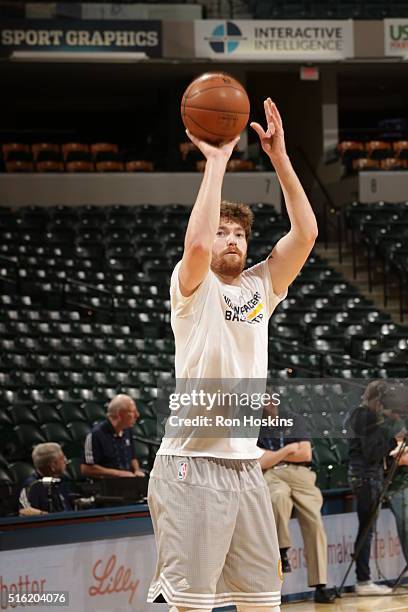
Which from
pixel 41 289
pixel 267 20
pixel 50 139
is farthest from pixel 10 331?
pixel 50 139

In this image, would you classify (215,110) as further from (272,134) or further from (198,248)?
(198,248)

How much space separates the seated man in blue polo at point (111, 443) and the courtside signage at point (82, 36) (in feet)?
42.5

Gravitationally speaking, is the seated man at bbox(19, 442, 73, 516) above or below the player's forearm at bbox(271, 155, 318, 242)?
below

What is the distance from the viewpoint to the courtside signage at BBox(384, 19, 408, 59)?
2041 cm

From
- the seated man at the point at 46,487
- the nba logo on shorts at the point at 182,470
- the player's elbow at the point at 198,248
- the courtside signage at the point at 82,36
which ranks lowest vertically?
the seated man at the point at 46,487

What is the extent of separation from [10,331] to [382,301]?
22.2 feet

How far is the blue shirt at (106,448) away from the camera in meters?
7.52

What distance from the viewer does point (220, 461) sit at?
11.1 feet

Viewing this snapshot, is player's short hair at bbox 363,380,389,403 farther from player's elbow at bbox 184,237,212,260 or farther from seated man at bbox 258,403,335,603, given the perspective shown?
player's elbow at bbox 184,237,212,260

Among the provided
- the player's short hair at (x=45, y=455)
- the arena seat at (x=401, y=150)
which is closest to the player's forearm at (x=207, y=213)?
the player's short hair at (x=45, y=455)

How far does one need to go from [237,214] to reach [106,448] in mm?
4229

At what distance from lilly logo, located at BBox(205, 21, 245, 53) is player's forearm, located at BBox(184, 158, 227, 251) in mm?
17148

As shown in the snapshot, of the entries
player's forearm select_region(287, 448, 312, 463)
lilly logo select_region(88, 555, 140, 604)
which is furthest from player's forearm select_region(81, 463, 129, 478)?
player's forearm select_region(287, 448, 312, 463)

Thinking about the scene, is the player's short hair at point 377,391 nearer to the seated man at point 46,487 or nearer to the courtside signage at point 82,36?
the seated man at point 46,487
